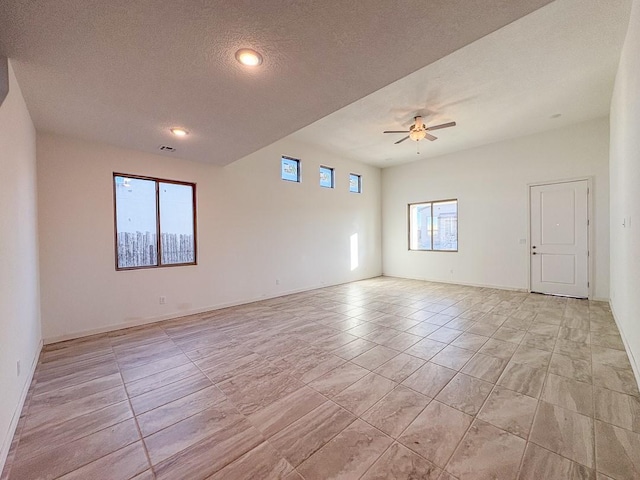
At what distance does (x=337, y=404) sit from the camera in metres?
2.09

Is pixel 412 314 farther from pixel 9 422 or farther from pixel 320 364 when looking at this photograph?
pixel 9 422

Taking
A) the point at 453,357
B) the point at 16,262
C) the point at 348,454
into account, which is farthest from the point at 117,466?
the point at 453,357

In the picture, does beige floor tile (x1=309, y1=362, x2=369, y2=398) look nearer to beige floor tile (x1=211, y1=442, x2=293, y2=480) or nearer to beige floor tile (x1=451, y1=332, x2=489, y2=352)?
beige floor tile (x1=211, y1=442, x2=293, y2=480)

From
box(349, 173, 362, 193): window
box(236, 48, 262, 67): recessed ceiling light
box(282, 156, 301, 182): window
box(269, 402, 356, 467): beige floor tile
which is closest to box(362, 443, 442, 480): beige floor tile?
box(269, 402, 356, 467): beige floor tile

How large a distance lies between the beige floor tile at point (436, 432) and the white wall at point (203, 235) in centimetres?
404

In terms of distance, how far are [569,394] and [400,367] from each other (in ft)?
4.34

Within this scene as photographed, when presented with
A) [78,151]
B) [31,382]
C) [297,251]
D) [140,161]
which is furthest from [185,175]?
[31,382]

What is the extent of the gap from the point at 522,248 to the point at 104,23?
7.43 metres

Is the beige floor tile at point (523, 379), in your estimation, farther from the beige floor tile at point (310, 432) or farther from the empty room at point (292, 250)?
the beige floor tile at point (310, 432)

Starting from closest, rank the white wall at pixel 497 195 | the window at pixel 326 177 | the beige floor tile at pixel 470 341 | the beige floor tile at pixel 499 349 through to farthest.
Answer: the beige floor tile at pixel 499 349, the beige floor tile at pixel 470 341, the white wall at pixel 497 195, the window at pixel 326 177

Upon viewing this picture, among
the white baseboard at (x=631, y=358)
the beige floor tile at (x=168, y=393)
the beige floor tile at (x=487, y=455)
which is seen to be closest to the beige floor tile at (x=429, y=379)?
the beige floor tile at (x=487, y=455)

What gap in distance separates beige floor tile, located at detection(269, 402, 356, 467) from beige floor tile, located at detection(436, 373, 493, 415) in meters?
0.82

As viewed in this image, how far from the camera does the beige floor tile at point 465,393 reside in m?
2.04

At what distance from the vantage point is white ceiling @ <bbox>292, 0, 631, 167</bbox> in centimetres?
266
